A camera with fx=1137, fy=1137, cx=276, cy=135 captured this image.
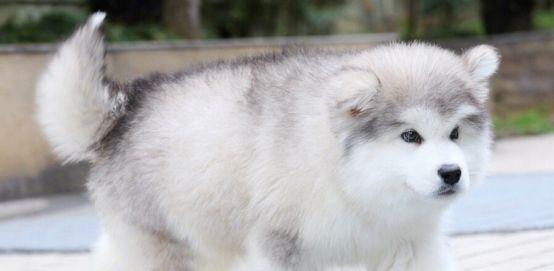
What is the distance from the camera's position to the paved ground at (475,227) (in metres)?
6.51

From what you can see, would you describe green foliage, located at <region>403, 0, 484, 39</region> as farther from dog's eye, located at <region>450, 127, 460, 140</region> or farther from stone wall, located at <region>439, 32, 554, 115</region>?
dog's eye, located at <region>450, 127, 460, 140</region>

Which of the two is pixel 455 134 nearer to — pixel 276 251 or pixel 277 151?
pixel 277 151

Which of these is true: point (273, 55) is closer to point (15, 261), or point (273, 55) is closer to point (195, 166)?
point (195, 166)

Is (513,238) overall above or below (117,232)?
below

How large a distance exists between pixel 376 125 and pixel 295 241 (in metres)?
0.60

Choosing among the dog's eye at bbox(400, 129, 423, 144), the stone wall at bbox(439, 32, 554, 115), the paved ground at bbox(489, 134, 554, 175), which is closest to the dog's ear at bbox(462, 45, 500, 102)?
the dog's eye at bbox(400, 129, 423, 144)

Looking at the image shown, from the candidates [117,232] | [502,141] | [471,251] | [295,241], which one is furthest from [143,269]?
[502,141]

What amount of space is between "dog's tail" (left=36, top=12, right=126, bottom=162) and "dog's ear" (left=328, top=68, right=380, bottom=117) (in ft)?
4.49

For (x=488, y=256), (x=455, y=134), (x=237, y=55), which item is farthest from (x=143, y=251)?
(x=237, y=55)

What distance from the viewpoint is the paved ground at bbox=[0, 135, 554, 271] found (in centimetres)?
651

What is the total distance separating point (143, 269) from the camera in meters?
5.26

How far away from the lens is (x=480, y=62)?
4867 mm

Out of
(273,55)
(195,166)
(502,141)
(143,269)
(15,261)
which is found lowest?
(502,141)

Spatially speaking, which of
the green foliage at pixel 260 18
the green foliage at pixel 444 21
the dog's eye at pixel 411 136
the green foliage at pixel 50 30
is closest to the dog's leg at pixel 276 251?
the dog's eye at pixel 411 136
